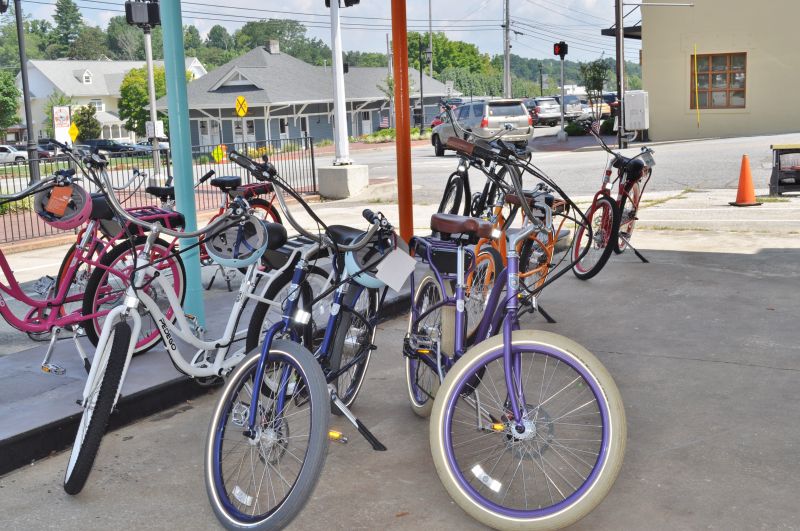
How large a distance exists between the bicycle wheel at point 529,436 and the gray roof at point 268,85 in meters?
53.5

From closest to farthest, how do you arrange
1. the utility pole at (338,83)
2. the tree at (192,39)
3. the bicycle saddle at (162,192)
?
the bicycle saddle at (162,192)
the utility pole at (338,83)
the tree at (192,39)

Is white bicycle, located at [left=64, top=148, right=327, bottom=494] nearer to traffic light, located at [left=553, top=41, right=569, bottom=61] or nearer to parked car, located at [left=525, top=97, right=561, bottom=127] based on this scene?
traffic light, located at [left=553, top=41, right=569, bottom=61]

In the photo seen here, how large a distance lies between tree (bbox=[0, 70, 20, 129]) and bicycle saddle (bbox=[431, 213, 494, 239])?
6862 centimetres

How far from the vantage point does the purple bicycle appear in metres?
3.52

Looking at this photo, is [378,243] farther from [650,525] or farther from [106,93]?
[106,93]

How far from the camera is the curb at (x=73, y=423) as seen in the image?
14.7 feet

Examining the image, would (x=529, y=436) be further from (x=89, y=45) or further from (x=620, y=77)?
(x=89, y=45)

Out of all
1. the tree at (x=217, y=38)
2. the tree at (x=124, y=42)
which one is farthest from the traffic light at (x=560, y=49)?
the tree at (x=217, y=38)

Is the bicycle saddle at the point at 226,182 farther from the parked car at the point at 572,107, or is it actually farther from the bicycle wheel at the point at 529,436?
the parked car at the point at 572,107

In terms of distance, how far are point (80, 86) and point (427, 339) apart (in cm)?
8697

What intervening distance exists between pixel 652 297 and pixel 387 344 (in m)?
2.52

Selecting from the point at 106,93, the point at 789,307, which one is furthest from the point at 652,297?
the point at 106,93

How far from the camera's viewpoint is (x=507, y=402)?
3713 mm

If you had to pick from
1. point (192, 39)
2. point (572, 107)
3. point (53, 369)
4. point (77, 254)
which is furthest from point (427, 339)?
point (192, 39)
